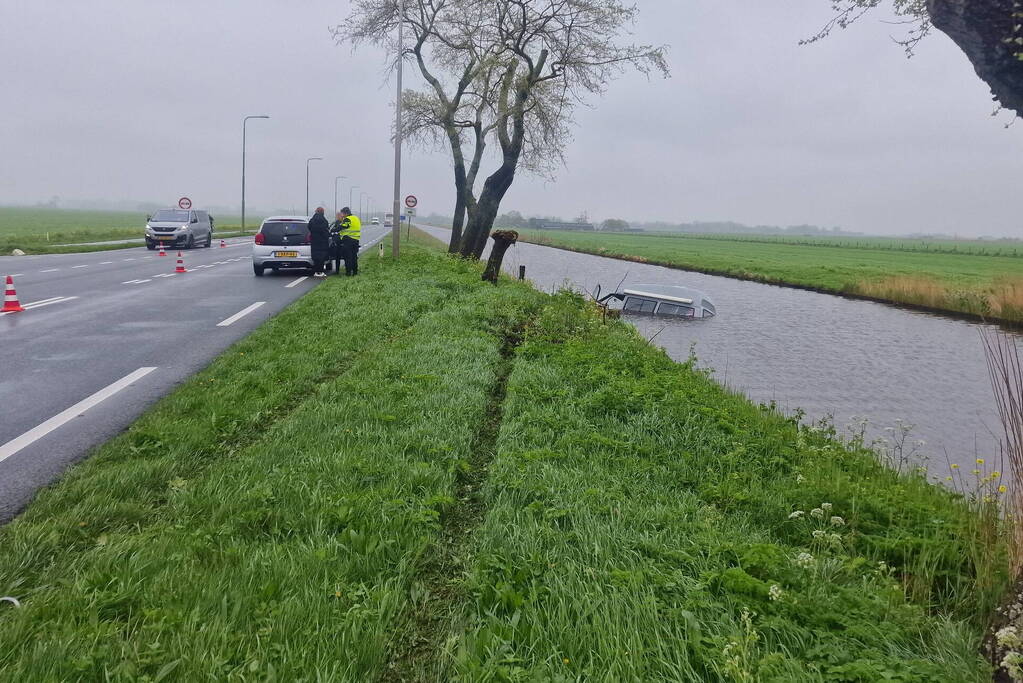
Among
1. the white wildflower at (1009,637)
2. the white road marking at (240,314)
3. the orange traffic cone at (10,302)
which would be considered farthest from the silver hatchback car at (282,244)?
the white wildflower at (1009,637)

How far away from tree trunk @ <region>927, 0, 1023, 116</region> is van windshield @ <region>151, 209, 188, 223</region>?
1296 inches

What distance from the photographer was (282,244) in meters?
18.5

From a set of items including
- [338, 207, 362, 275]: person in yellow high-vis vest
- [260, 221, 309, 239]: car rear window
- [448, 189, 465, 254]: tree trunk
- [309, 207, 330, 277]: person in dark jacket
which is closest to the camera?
[309, 207, 330, 277]: person in dark jacket

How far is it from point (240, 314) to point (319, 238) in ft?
21.1

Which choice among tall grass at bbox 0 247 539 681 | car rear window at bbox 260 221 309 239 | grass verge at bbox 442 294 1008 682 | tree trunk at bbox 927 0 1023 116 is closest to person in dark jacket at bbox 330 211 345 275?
car rear window at bbox 260 221 309 239

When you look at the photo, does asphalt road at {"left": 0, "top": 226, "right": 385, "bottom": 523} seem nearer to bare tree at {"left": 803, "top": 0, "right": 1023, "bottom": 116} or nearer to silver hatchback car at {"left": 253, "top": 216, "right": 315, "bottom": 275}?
silver hatchback car at {"left": 253, "top": 216, "right": 315, "bottom": 275}

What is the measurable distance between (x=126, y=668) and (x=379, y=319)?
27.8 ft

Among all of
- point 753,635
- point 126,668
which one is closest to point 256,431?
point 126,668

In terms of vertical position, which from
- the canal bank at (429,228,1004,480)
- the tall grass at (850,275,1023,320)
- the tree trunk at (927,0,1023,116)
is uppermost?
the tree trunk at (927,0,1023,116)

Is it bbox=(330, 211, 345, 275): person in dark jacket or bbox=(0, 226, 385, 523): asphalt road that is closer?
bbox=(0, 226, 385, 523): asphalt road

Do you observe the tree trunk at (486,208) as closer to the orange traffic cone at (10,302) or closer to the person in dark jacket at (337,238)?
the person in dark jacket at (337,238)

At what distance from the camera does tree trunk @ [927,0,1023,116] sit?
11.0 feet

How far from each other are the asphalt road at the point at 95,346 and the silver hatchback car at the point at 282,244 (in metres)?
0.58

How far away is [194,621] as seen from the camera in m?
2.72
